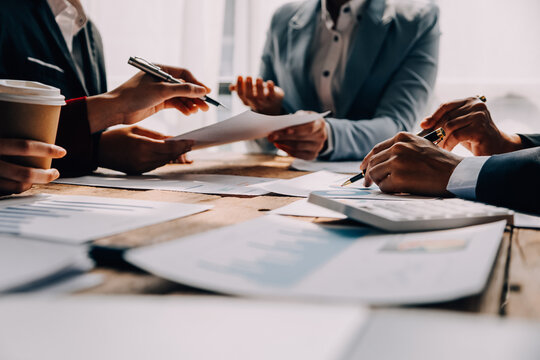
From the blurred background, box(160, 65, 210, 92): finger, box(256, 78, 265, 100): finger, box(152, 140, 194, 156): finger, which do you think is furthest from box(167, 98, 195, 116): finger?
the blurred background

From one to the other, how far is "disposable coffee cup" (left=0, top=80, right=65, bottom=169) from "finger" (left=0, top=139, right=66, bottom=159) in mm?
14

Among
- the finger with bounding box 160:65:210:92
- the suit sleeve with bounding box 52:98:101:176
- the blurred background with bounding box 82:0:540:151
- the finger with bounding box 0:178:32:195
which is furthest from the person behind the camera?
the blurred background with bounding box 82:0:540:151

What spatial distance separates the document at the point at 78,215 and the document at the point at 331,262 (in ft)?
0.34

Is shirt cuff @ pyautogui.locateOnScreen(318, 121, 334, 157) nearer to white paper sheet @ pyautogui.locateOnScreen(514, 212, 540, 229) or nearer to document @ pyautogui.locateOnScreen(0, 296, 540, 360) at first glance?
white paper sheet @ pyautogui.locateOnScreen(514, 212, 540, 229)

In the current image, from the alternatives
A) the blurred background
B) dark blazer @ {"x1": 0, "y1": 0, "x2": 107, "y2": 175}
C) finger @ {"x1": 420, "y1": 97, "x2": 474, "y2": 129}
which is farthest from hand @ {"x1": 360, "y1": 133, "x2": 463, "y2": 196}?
the blurred background

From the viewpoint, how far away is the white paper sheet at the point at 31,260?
32cm

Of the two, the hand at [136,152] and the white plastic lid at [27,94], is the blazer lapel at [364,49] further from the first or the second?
the white plastic lid at [27,94]

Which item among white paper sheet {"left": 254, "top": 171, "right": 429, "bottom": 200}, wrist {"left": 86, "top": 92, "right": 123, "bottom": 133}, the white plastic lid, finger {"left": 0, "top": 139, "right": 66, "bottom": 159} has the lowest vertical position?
white paper sheet {"left": 254, "top": 171, "right": 429, "bottom": 200}

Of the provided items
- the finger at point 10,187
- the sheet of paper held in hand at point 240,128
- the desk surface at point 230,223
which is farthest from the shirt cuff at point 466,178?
the finger at point 10,187

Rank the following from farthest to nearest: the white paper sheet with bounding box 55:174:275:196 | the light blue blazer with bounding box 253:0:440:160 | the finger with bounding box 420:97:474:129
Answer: the light blue blazer with bounding box 253:0:440:160 < the finger with bounding box 420:97:474:129 < the white paper sheet with bounding box 55:174:275:196

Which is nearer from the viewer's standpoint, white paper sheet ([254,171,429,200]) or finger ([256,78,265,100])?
white paper sheet ([254,171,429,200])

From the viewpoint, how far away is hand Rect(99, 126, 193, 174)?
1.02 metres

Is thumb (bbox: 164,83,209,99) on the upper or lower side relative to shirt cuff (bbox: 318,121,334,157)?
upper

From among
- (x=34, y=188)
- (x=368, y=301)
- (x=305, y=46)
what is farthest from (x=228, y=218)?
(x=305, y=46)
